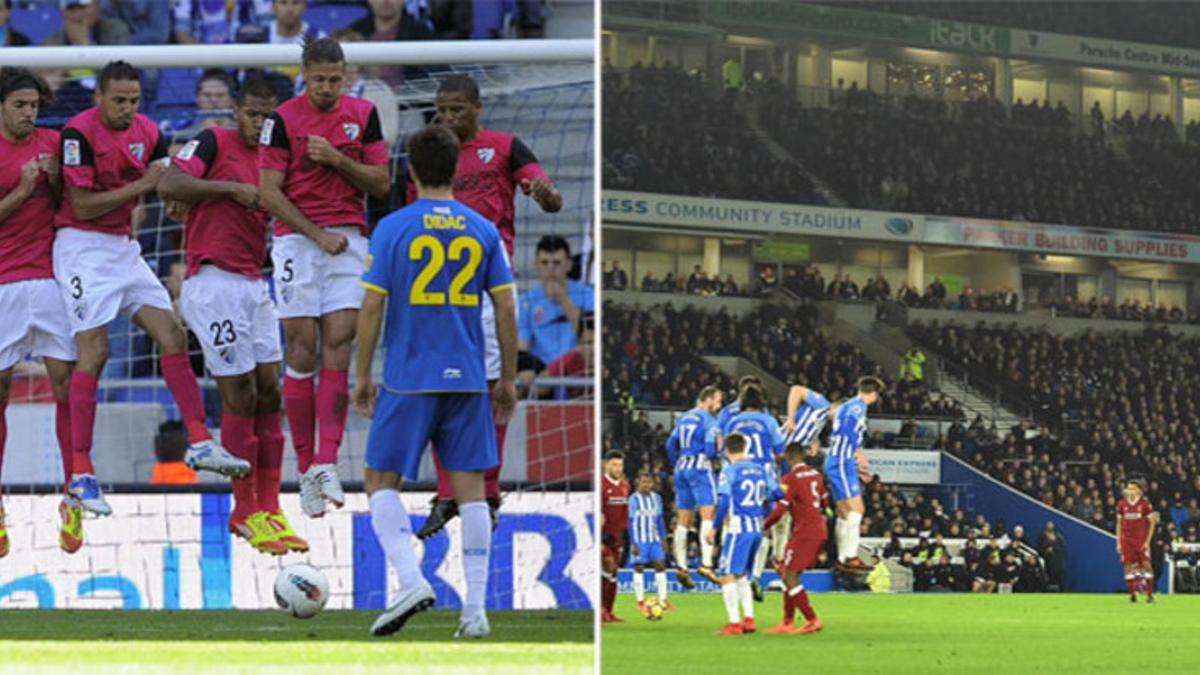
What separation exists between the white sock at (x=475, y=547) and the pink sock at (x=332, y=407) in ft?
2.10

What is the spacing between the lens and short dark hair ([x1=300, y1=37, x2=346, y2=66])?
432 centimetres

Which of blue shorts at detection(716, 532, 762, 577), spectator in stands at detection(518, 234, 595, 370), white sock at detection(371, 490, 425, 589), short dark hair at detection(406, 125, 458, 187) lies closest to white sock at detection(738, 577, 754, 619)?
blue shorts at detection(716, 532, 762, 577)

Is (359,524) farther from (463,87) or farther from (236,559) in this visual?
(463,87)

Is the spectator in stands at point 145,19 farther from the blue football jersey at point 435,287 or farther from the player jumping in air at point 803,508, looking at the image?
the blue football jersey at point 435,287

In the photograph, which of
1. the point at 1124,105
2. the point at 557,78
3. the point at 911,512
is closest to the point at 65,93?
the point at 557,78

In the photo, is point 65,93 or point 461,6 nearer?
point 65,93

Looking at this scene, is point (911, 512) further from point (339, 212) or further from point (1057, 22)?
point (339, 212)

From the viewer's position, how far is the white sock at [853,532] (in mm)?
13336

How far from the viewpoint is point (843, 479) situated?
12664 mm

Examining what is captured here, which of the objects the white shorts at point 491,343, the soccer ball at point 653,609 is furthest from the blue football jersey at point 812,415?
the white shorts at point 491,343

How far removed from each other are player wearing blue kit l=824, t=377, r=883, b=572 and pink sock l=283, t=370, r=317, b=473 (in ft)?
24.7

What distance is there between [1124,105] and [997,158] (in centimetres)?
344

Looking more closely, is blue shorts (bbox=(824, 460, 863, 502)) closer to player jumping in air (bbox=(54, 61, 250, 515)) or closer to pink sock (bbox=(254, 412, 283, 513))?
pink sock (bbox=(254, 412, 283, 513))

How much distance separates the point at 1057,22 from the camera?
15414 millimetres
